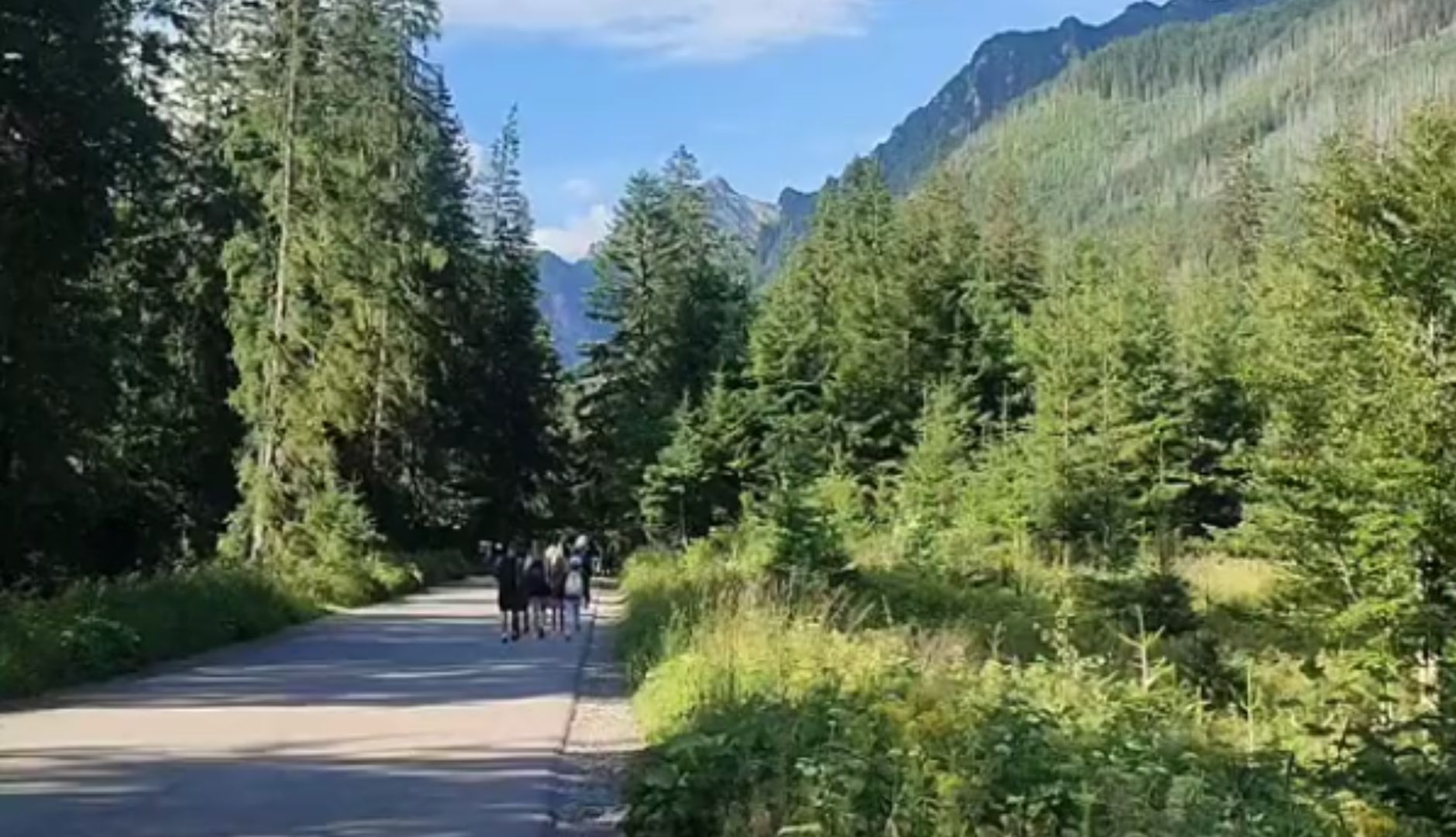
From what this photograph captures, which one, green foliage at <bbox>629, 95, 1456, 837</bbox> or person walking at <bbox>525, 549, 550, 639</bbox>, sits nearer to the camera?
green foliage at <bbox>629, 95, 1456, 837</bbox>

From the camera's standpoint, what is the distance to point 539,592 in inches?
1136

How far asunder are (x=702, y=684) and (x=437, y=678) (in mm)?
6839

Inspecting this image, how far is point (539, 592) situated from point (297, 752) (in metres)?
15.7

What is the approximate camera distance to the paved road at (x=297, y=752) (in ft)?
33.5

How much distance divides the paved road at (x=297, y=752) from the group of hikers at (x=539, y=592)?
562 cm

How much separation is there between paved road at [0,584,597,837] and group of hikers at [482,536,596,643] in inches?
221

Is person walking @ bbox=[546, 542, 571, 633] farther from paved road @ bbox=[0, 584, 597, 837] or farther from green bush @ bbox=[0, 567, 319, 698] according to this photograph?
paved road @ bbox=[0, 584, 597, 837]

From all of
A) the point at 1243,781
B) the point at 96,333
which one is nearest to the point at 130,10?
the point at 96,333

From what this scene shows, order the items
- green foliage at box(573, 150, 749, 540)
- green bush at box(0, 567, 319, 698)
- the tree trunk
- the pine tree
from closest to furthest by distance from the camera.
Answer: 1. green bush at box(0, 567, 319, 698)
2. the pine tree
3. the tree trunk
4. green foliage at box(573, 150, 749, 540)

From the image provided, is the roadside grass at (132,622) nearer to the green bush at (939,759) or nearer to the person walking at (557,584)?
the person walking at (557,584)

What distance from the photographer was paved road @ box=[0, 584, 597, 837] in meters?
10.2

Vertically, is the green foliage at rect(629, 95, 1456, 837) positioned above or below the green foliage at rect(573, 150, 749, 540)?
below

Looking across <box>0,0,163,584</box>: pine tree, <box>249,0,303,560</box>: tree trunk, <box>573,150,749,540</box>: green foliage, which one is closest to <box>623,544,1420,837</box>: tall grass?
<box>0,0,163,584</box>: pine tree

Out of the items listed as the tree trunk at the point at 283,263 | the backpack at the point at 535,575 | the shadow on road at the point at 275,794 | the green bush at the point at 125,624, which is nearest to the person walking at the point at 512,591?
the backpack at the point at 535,575
